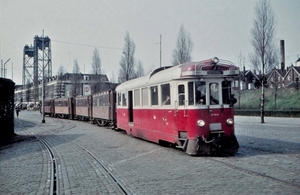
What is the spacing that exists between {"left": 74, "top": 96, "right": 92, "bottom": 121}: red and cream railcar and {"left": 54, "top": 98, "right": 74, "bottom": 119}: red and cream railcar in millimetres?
1764

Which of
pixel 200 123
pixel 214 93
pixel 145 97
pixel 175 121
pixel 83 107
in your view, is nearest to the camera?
pixel 200 123

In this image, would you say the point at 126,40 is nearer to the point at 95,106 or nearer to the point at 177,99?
the point at 95,106

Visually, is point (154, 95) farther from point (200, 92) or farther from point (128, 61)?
point (128, 61)

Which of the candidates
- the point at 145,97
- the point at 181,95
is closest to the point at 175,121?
the point at 181,95

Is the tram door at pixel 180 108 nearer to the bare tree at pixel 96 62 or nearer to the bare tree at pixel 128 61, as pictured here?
the bare tree at pixel 128 61

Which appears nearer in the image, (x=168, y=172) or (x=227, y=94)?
(x=168, y=172)

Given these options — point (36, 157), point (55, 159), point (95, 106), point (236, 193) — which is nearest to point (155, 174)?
point (236, 193)

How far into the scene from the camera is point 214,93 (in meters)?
11.2

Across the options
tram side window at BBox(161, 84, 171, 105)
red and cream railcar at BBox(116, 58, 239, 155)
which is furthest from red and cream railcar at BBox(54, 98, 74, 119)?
red and cream railcar at BBox(116, 58, 239, 155)

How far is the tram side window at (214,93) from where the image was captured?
1109cm

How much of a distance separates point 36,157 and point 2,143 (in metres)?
5.81

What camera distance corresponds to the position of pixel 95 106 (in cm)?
3017

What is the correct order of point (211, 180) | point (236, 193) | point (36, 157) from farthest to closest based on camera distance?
point (36, 157)
point (211, 180)
point (236, 193)

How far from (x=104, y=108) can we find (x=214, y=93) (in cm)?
1611
